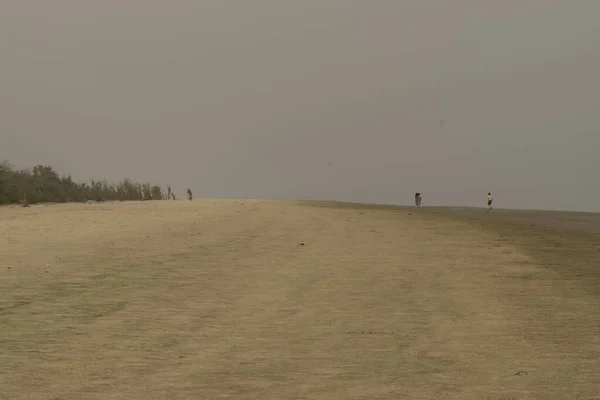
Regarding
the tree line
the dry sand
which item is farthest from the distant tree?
the dry sand

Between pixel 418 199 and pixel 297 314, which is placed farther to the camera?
pixel 418 199

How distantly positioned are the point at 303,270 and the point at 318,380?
6.26 m

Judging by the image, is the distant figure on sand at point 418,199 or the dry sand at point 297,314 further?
the distant figure on sand at point 418,199

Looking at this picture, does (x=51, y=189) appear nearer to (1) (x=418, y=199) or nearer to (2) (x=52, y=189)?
(2) (x=52, y=189)

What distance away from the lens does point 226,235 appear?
1867cm

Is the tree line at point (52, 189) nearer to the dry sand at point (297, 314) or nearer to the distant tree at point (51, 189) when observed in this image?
the distant tree at point (51, 189)

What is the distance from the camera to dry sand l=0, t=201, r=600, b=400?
7.83m

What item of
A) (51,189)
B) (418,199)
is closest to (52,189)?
(51,189)

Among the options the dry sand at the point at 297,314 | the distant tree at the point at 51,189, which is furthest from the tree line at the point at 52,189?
the dry sand at the point at 297,314

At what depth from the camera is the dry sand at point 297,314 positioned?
783 centimetres

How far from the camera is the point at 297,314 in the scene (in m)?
10.8

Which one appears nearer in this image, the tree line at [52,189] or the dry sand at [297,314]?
the dry sand at [297,314]

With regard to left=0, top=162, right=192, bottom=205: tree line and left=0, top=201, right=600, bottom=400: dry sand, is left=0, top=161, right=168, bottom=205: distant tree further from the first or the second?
left=0, top=201, right=600, bottom=400: dry sand

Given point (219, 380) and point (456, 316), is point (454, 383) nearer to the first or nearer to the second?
point (219, 380)
